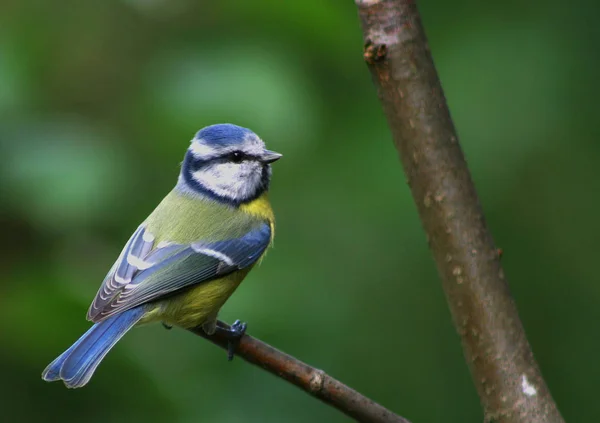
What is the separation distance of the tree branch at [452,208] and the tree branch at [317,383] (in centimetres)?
25

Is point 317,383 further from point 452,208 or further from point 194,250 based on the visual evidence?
point 194,250

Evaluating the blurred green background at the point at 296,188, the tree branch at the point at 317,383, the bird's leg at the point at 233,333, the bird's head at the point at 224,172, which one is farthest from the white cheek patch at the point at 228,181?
the tree branch at the point at 317,383

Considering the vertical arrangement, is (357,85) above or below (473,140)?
above

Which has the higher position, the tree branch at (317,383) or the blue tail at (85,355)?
the blue tail at (85,355)

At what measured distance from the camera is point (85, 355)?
2096mm

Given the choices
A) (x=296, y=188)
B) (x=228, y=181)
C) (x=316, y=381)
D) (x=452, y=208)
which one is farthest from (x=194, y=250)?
(x=452, y=208)

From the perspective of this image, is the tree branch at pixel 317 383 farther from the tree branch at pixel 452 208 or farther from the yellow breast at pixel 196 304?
the yellow breast at pixel 196 304

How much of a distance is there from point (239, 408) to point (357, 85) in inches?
50.0

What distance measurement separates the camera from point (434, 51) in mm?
2963

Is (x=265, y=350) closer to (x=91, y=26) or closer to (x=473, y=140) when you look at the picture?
(x=91, y=26)

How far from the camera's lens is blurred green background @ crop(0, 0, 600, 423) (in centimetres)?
234

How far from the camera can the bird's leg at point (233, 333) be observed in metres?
2.15

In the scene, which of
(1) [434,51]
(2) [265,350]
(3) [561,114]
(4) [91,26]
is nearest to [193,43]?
(4) [91,26]

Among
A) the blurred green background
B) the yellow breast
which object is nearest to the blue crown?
the blurred green background
